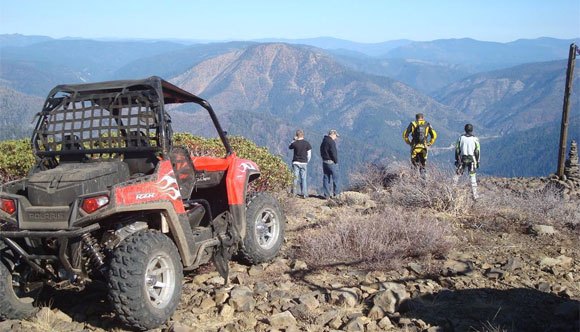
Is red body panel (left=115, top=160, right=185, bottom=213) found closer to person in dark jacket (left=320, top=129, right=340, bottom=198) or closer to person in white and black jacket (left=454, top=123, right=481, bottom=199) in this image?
person in white and black jacket (left=454, top=123, right=481, bottom=199)

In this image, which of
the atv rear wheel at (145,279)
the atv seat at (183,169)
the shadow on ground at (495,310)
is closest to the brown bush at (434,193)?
the shadow on ground at (495,310)

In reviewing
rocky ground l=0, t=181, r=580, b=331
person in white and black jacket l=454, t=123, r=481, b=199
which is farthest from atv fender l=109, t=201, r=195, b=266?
person in white and black jacket l=454, t=123, r=481, b=199

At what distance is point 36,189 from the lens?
4.61 m

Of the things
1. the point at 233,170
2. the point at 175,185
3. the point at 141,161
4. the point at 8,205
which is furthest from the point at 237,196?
the point at 8,205

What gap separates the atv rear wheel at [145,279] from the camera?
4285mm

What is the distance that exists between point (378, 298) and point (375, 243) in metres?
1.39

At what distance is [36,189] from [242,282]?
2180 millimetres

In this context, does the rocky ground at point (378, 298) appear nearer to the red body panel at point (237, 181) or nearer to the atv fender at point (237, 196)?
the atv fender at point (237, 196)

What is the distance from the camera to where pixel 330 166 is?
46.0 feet

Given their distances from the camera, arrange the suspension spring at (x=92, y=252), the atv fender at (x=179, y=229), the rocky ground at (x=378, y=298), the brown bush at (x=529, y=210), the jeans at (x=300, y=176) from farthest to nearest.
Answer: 1. the jeans at (x=300, y=176)
2. the brown bush at (x=529, y=210)
3. the atv fender at (x=179, y=229)
4. the rocky ground at (x=378, y=298)
5. the suspension spring at (x=92, y=252)

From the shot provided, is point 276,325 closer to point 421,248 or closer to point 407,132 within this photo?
point 421,248

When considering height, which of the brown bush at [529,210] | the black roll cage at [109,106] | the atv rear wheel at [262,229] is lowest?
the brown bush at [529,210]

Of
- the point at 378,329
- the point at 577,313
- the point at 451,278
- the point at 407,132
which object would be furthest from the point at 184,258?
the point at 407,132

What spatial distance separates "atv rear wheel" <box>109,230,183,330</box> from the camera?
14.1ft
